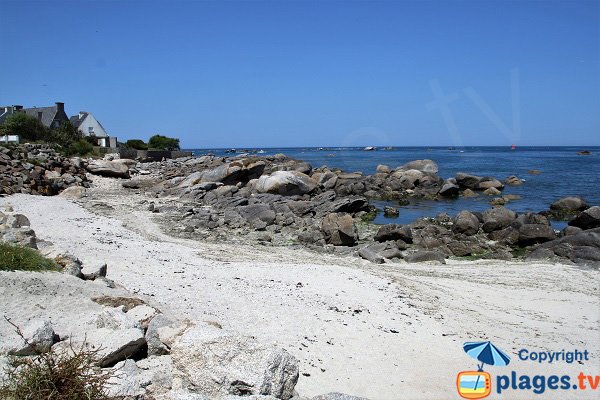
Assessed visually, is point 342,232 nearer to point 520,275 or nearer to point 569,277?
point 520,275

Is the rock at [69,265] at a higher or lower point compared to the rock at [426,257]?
higher

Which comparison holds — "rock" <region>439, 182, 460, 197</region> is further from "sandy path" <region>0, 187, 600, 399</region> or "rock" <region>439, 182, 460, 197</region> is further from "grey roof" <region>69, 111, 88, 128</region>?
"grey roof" <region>69, 111, 88, 128</region>

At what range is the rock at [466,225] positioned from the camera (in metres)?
19.6

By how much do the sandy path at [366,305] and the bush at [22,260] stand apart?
1697 millimetres

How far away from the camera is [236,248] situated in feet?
52.4

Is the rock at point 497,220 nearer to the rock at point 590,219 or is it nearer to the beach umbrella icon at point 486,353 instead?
the rock at point 590,219

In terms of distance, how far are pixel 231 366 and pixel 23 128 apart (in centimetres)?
4565

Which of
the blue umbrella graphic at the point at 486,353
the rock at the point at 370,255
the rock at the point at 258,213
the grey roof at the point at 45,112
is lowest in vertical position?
the rock at the point at 370,255

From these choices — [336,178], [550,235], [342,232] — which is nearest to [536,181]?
[336,178]

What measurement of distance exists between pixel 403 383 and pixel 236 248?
32.9 feet

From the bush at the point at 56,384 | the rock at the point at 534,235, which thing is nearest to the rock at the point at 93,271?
the bush at the point at 56,384

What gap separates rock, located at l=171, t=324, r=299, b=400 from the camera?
4.96 m

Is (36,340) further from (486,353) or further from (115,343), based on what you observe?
(486,353)

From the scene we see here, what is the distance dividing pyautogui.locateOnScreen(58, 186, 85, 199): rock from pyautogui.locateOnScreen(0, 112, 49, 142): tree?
2038cm
